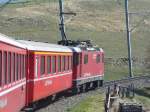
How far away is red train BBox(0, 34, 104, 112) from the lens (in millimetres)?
16734

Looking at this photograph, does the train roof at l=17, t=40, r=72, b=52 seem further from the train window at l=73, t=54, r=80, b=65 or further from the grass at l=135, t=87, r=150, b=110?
the grass at l=135, t=87, r=150, b=110

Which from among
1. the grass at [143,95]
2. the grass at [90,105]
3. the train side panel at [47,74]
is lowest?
the grass at [143,95]

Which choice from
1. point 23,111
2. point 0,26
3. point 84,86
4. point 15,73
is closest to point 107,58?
point 0,26

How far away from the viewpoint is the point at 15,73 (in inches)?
722

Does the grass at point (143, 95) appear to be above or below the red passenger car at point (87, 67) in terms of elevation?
below

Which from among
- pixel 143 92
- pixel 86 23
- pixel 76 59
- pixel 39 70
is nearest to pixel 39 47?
pixel 39 70

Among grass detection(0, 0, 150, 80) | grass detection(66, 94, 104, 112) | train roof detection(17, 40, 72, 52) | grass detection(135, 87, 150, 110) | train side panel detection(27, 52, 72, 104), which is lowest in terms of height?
grass detection(135, 87, 150, 110)

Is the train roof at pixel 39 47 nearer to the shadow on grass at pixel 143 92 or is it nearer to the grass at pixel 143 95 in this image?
the grass at pixel 143 95

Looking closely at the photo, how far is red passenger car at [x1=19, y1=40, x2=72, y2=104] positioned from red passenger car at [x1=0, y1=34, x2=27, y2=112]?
134cm

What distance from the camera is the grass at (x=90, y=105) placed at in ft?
88.2

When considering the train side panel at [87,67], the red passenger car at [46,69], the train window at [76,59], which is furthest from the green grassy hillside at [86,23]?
the red passenger car at [46,69]

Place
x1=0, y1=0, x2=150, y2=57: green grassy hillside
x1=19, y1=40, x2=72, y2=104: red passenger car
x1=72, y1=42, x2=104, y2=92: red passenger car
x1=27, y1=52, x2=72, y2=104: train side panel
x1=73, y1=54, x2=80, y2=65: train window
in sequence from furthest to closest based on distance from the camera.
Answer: x1=0, y1=0, x2=150, y2=57: green grassy hillside < x1=72, y1=42, x2=104, y2=92: red passenger car < x1=73, y1=54, x2=80, y2=65: train window < x1=27, y1=52, x2=72, y2=104: train side panel < x1=19, y1=40, x2=72, y2=104: red passenger car

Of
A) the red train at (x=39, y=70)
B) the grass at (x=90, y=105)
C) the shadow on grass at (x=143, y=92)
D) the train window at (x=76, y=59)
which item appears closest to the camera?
the red train at (x=39, y=70)

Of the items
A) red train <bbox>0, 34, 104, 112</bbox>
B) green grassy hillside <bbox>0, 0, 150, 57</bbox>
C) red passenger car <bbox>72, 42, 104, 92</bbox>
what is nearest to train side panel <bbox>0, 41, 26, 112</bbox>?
red train <bbox>0, 34, 104, 112</bbox>
